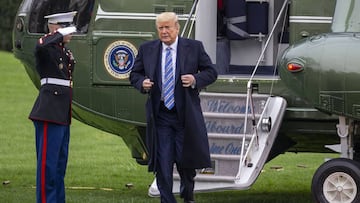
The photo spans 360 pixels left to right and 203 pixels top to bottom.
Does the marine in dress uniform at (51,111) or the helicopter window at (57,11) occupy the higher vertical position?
the helicopter window at (57,11)

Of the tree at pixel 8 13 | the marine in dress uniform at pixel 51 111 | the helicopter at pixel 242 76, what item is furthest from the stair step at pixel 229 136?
the tree at pixel 8 13

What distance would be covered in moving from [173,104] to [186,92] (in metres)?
0.15

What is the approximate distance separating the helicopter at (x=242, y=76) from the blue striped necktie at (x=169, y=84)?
121cm

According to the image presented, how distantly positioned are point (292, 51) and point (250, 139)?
3.46ft

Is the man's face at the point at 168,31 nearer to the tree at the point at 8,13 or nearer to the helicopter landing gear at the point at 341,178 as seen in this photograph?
the helicopter landing gear at the point at 341,178

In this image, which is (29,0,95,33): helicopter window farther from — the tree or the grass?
the tree

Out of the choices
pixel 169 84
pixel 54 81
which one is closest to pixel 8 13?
pixel 54 81

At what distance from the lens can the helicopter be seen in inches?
393

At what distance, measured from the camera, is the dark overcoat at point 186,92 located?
368 inches

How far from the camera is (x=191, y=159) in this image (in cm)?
943

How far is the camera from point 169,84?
939cm

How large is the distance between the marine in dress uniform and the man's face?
955 millimetres

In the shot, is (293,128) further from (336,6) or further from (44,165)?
(44,165)

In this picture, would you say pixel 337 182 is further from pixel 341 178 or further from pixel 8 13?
pixel 8 13
